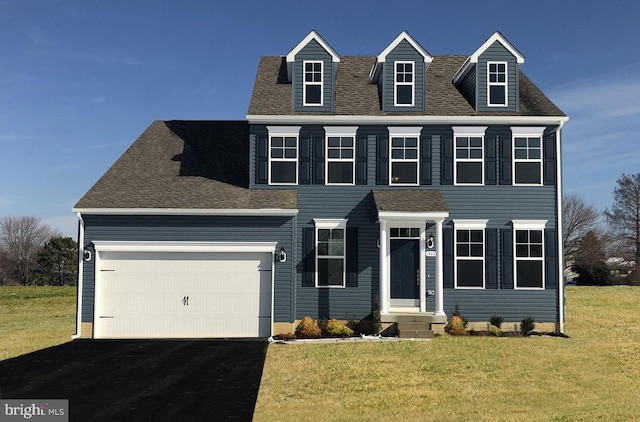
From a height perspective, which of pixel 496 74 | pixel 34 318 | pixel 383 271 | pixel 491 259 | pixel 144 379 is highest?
pixel 496 74

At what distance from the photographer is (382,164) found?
18609 millimetres

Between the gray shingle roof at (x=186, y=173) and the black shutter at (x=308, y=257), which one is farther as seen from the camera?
the black shutter at (x=308, y=257)

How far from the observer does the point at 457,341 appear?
16.0 meters

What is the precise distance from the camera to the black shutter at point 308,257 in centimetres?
1803

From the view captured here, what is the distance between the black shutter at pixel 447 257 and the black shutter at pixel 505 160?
2530mm

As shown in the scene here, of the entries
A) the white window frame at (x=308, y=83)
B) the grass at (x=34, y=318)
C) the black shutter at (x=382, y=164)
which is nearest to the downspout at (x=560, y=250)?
the black shutter at (x=382, y=164)

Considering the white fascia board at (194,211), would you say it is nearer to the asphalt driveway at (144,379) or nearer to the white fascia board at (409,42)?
the asphalt driveway at (144,379)

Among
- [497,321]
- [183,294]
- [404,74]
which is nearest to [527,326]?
[497,321]

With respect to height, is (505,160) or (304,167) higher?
(505,160)

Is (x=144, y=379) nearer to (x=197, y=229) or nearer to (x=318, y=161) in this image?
(x=197, y=229)

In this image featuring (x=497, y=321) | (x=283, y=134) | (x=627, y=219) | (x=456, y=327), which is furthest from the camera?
(x=627, y=219)

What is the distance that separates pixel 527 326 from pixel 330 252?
6.80 metres

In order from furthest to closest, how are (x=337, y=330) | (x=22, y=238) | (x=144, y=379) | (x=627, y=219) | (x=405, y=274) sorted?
(x=22, y=238) → (x=627, y=219) → (x=405, y=274) → (x=337, y=330) → (x=144, y=379)

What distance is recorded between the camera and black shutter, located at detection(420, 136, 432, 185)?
61.0ft
